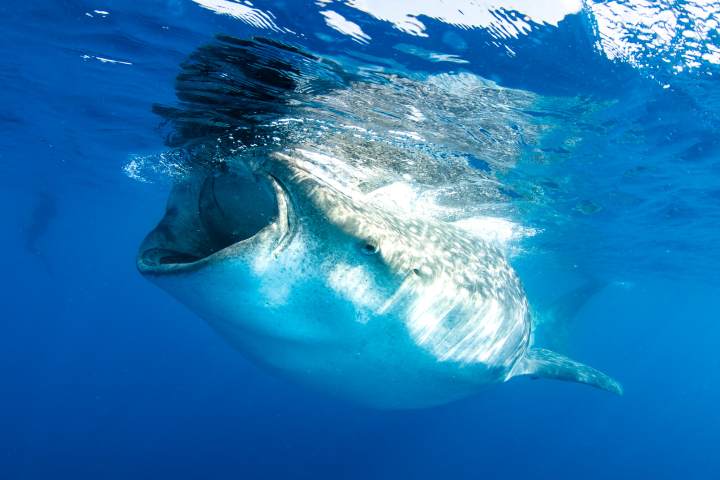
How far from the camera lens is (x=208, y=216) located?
438 centimetres

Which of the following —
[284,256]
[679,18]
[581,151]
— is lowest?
[284,256]

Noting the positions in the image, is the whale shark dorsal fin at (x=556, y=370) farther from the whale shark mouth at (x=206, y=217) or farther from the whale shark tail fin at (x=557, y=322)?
the whale shark tail fin at (x=557, y=322)

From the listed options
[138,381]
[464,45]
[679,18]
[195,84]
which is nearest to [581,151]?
[679,18]

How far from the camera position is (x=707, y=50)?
18.3 ft

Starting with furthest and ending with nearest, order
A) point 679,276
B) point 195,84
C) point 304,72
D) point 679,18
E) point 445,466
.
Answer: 1. point 679,276
2. point 445,466
3. point 195,84
4. point 304,72
5. point 679,18

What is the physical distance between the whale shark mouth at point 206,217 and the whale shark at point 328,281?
0.01 meters

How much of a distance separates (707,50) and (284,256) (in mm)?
6145

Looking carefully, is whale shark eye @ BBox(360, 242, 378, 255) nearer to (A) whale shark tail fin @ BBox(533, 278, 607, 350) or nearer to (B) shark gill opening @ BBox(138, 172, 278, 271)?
(B) shark gill opening @ BBox(138, 172, 278, 271)

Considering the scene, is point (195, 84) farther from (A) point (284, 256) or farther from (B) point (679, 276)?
(B) point (679, 276)

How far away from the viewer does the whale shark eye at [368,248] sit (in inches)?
113

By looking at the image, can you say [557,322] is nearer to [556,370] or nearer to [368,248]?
[556,370]

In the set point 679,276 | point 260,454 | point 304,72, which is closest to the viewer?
point 304,72

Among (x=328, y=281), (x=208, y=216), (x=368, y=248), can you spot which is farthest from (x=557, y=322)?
(x=328, y=281)

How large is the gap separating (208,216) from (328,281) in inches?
82.5
